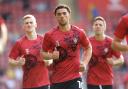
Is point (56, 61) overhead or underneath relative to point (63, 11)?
underneath

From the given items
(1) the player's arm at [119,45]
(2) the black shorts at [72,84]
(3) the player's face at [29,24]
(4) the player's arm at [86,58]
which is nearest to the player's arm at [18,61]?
(3) the player's face at [29,24]

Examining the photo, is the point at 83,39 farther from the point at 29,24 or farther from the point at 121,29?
the point at 121,29

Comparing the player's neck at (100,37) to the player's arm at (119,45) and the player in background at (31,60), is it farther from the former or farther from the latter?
the player's arm at (119,45)

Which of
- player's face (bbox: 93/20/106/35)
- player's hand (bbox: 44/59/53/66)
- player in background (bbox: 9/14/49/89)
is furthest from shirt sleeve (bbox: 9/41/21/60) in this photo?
player's face (bbox: 93/20/106/35)

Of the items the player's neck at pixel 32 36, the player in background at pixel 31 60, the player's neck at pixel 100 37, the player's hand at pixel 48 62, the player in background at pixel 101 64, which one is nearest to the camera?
the player's hand at pixel 48 62

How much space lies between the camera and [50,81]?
11859 mm

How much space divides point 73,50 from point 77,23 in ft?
38.2

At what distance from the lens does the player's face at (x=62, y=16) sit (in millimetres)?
10891

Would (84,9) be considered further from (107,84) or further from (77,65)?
(77,65)

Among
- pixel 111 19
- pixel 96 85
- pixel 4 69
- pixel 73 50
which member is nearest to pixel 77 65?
pixel 73 50

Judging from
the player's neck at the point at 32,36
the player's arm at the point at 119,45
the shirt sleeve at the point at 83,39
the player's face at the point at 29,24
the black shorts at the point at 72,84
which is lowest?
the black shorts at the point at 72,84

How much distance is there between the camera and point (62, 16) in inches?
428

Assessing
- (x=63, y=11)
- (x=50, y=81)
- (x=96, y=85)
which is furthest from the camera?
(x=96, y=85)

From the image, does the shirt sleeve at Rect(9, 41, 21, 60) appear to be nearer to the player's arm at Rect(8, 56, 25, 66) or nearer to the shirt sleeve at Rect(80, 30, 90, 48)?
the player's arm at Rect(8, 56, 25, 66)
